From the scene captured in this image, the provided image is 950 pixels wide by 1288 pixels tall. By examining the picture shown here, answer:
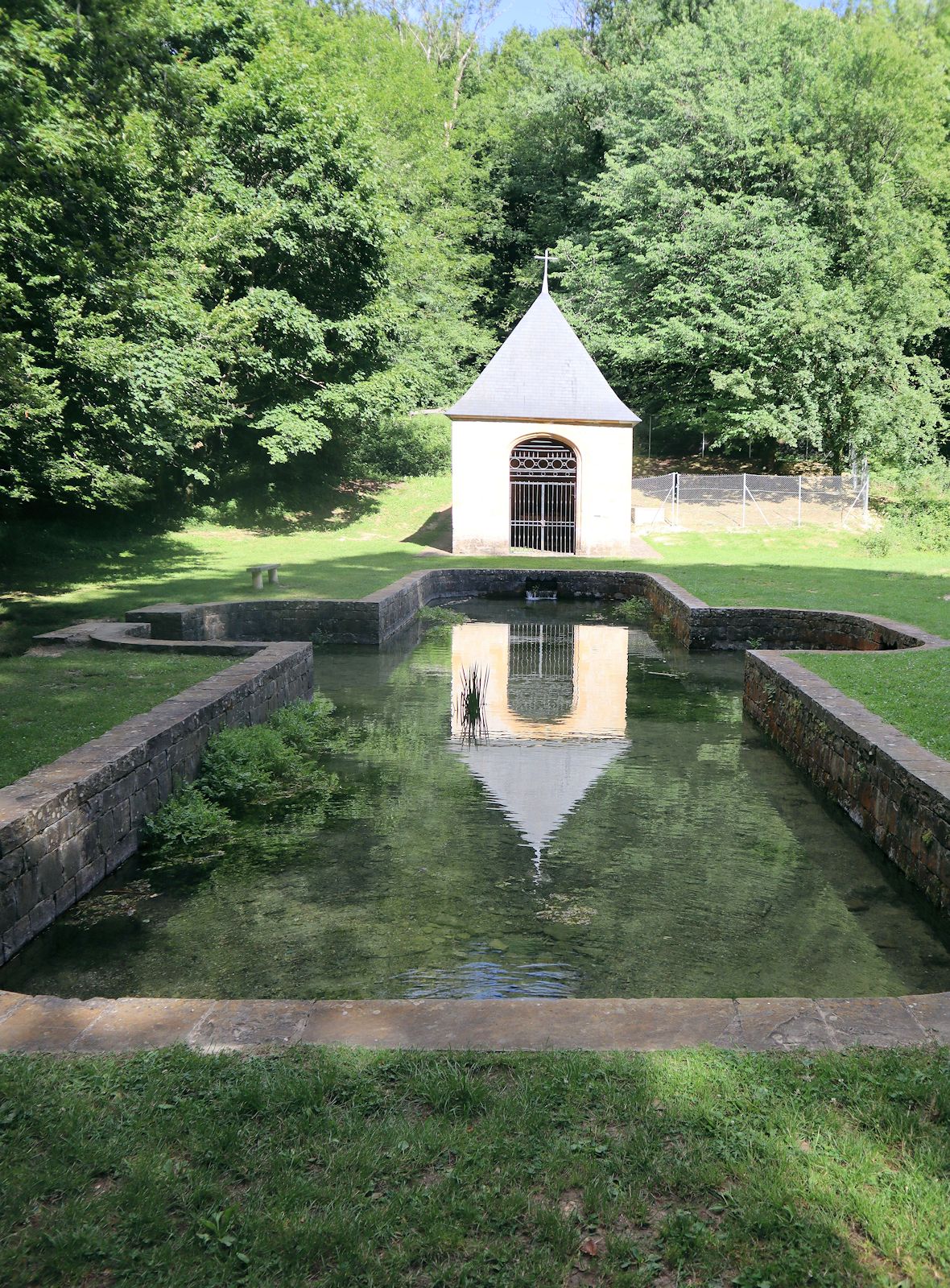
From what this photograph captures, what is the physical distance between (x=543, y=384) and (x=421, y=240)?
41.8 ft

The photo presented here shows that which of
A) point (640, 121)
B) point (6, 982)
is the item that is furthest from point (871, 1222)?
point (640, 121)

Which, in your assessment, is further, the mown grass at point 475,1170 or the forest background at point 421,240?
the forest background at point 421,240

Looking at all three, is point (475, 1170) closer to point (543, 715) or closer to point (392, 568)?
point (543, 715)

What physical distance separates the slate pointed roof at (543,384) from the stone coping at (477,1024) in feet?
66.8

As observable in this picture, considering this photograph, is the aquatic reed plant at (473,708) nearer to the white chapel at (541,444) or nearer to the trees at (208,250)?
the trees at (208,250)

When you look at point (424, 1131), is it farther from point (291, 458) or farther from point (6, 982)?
point (291, 458)

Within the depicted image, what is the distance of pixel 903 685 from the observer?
8148mm

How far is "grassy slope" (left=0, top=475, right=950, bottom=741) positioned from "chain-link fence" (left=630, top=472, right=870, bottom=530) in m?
1.45

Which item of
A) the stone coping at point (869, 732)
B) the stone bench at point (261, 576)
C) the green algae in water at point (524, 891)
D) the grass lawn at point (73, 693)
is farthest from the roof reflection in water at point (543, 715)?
the stone bench at point (261, 576)

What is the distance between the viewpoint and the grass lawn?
6.33 metres

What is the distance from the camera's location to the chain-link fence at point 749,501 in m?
27.6

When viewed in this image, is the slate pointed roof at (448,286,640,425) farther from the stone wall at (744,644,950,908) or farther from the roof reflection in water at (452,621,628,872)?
the stone wall at (744,644,950,908)

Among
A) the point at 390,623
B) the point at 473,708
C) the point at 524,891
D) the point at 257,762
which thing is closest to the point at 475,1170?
the point at 524,891

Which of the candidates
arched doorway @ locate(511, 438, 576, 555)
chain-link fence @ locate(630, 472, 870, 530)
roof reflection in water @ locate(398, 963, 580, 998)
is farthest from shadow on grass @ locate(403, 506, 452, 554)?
roof reflection in water @ locate(398, 963, 580, 998)
